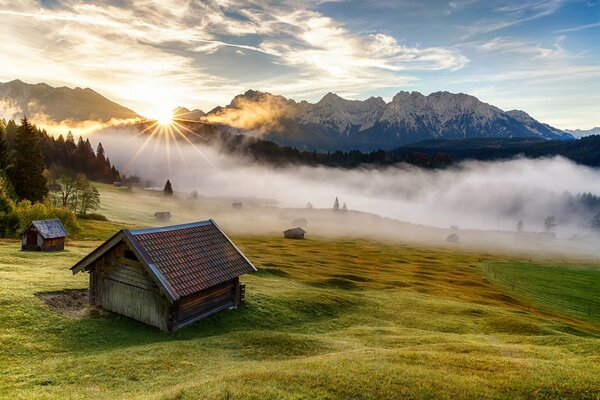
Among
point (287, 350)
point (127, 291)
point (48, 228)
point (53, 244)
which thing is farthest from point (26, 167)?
point (287, 350)

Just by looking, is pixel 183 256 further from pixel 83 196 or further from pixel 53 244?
pixel 83 196

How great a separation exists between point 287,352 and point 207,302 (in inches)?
379

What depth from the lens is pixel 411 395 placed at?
606 inches

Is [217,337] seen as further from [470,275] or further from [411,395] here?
[470,275]

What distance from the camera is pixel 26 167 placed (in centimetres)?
8681

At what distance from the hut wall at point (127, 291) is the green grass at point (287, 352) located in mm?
921

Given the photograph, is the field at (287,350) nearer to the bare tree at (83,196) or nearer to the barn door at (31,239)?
the barn door at (31,239)

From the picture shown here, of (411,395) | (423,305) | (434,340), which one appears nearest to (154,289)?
(411,395)

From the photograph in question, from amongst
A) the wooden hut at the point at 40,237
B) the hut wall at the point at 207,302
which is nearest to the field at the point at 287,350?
the hut wall at the point at 207,302

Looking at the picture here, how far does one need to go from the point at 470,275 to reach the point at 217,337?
7351cm

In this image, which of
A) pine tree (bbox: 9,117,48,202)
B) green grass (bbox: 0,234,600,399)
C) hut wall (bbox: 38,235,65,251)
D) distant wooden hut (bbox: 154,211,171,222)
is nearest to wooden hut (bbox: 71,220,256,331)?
green grass (bbox: 0,234,600,399)

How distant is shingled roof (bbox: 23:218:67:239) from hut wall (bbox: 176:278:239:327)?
34.2 m

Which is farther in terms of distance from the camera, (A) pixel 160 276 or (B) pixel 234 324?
(B) pixel 234 324

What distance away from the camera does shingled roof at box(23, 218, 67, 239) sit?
51188mm
